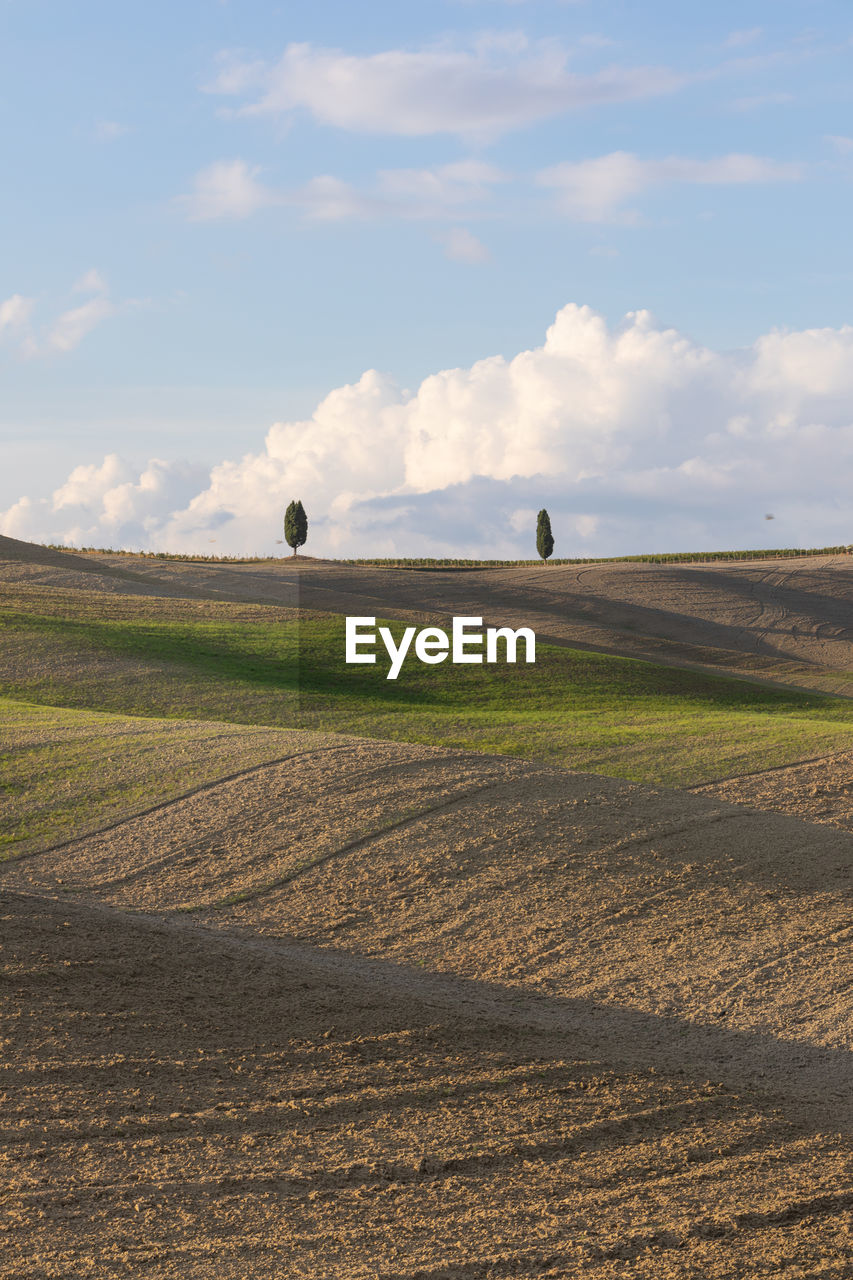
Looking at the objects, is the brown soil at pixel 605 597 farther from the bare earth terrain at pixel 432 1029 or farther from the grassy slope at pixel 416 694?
the bare earth terrain at pixel 432 1029

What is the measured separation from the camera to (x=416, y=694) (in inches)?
1088

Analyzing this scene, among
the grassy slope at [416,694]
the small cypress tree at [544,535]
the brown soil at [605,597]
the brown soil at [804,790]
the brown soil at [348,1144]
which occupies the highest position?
the small cypress tree at [544,535]

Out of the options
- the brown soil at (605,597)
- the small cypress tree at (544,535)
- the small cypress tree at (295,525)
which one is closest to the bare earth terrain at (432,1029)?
the brown soil at (605,597)

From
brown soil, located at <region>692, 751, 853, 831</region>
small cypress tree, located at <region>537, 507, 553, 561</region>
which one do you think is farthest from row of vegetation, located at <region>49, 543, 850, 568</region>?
brown soil, located at <region>692, 751, 853, 831</region>

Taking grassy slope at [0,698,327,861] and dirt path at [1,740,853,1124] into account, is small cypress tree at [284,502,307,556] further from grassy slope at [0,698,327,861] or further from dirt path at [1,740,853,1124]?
dirt path at [1,740,853,1124]

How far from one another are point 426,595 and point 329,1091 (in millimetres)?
42010

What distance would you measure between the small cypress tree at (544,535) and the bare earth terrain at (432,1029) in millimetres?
57553

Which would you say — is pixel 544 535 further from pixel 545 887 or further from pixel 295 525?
pixel 545 887

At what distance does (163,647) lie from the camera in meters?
30.5

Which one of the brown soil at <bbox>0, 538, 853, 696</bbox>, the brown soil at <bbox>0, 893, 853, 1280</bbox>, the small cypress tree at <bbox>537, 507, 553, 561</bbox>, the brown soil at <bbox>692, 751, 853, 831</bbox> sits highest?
the small cypress tree at <bbox>537, 507, 553, 561</bbox>

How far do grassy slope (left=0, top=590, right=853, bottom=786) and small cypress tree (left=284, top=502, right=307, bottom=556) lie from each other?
114ft

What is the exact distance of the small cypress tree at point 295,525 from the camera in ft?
230

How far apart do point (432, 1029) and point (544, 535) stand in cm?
6755

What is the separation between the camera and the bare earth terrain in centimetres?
584
